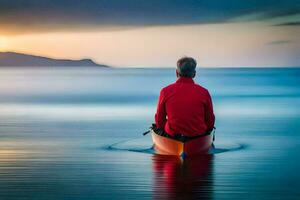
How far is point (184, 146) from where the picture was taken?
802 cm

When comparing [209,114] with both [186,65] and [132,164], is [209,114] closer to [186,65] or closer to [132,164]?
[186,65]

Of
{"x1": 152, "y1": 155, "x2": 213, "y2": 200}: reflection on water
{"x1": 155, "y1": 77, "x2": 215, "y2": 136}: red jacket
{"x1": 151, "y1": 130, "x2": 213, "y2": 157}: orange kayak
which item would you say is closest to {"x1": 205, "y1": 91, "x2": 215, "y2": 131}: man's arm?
{"x1": 155, "y1": 77, "x2": 215, "y2": 136}: red jacket

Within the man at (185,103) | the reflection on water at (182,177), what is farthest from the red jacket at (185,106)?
the reflection on water at (182,177)

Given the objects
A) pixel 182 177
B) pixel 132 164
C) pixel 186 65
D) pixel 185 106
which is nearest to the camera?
pixel 182 177

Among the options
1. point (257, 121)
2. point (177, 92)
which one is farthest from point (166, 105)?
point (257, 121)

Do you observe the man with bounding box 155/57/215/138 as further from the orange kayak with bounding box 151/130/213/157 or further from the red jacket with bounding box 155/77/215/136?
the orange kayak with bounding box 151/130/213/157

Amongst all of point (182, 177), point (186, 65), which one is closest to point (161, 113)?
point (186, 65)

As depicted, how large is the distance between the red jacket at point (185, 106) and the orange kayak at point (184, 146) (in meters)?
0.12

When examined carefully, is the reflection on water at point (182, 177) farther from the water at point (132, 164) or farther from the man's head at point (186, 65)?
the man's head at point (186, 65)

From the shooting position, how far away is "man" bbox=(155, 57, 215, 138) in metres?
7.76

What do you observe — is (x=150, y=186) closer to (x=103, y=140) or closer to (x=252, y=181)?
(x=252, y=181)

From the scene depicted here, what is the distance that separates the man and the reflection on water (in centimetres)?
28

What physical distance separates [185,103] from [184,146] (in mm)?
432

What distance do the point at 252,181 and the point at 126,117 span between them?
8.40 meters
